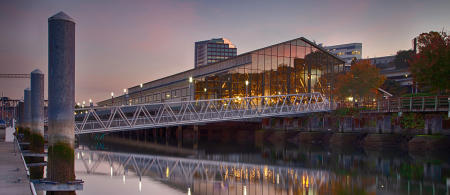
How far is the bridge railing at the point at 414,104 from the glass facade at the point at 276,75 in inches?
660

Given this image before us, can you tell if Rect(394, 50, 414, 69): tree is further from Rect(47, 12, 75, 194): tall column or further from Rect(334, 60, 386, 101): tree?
Rect(47, 12, 75, 194): tall column

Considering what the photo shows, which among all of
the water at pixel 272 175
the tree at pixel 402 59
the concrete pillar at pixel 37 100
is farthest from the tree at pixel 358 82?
the concrete pillar at pixel 37 100

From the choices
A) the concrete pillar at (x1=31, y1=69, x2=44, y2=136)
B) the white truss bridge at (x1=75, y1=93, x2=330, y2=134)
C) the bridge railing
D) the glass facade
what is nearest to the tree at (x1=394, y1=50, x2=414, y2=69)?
the glass facade

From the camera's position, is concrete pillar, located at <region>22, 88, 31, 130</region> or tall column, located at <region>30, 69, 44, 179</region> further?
concrete pillar, located at <region>22, 88, 31, 130</region>

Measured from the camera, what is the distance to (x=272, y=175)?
2948 cm

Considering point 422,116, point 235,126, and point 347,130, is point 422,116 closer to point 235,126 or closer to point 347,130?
point 347,130

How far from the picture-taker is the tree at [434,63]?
51.4 metres

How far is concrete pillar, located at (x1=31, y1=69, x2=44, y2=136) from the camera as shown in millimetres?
33844

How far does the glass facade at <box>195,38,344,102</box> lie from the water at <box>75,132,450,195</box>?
26365 millimetres

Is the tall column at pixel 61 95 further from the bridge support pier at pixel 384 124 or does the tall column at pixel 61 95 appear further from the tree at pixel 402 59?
the tree at pixel 402 59

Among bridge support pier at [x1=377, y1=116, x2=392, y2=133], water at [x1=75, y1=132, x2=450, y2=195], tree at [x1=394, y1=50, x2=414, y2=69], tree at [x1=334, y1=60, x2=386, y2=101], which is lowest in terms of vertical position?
water at [x1=75, y1=132, x2=450, y2=195]

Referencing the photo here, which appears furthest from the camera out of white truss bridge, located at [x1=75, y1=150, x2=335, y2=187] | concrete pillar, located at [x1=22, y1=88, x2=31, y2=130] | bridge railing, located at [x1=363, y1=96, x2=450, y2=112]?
bridge railing, located at [x1=363, y1=96, x2=450, y2=112]

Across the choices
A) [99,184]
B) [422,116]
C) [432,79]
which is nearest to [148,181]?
[99,184]

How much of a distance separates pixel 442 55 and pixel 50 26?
154ft
